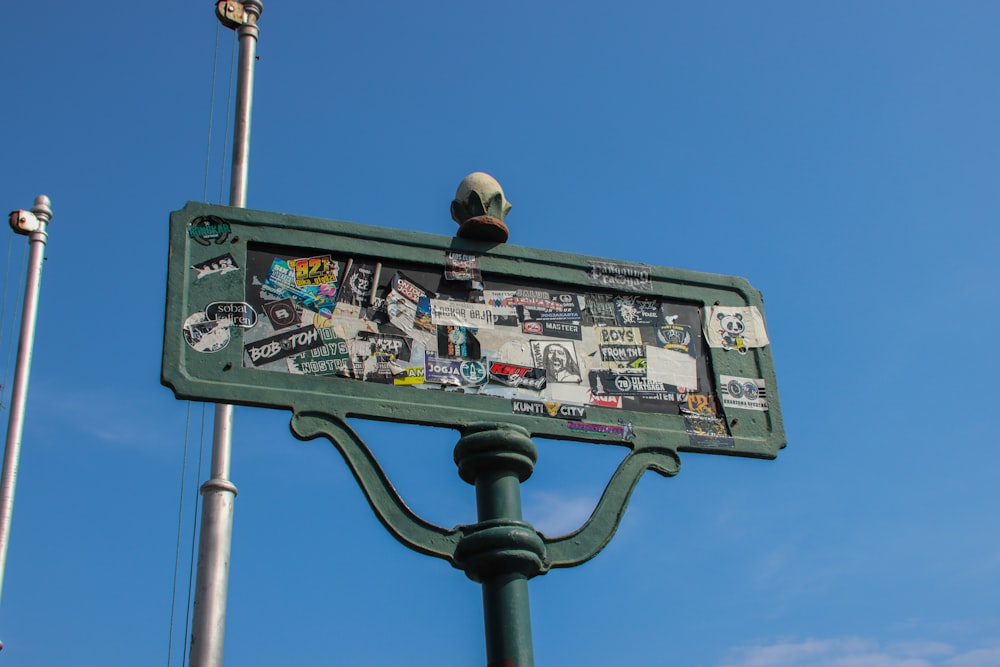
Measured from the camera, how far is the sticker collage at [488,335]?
12.0ft

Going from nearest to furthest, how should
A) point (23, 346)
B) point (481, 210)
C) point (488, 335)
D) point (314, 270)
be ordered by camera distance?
point (314, 270)
point (488, 335)
point (481, 210)
point (23, 346)

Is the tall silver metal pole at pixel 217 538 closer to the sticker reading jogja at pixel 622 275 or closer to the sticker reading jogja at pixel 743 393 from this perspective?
the sticker reading jogja at pixel 622 275

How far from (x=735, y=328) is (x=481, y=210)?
1154 millimetres

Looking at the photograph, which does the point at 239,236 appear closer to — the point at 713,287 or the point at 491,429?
the point at 491,429

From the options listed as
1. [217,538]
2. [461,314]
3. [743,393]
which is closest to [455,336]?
[461,314]

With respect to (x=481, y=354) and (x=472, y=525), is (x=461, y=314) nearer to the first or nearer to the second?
(x=481, y=354)

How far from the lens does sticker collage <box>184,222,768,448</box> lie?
12.0 ft

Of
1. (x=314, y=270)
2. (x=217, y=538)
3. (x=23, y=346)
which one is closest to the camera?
(x=314, y=270)

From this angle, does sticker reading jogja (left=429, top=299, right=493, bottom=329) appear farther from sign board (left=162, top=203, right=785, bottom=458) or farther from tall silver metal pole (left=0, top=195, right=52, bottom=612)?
tall silver metal pole (left=0, top=195, right=52, bottom=612)

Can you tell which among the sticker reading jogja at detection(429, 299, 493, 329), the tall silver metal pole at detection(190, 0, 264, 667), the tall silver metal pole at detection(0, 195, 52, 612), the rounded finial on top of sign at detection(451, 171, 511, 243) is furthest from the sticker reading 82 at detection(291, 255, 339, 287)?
the tall silver metal pole at detection(0, 195, 52, 612)

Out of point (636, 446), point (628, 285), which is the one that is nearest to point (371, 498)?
point (636, 446)

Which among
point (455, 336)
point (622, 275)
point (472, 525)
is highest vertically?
point (622, 275)

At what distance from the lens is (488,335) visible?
3.92m

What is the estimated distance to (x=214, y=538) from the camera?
26.5ft
